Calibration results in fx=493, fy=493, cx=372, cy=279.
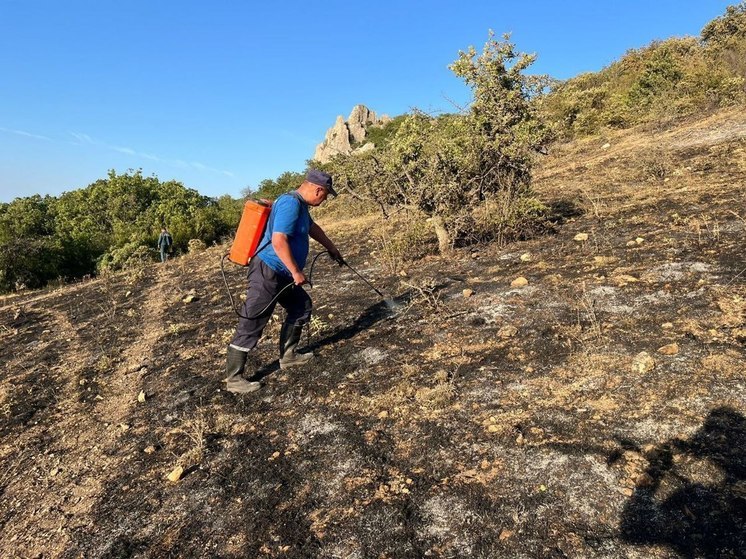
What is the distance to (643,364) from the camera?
3250 mm

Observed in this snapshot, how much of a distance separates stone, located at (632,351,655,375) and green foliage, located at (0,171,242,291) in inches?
504

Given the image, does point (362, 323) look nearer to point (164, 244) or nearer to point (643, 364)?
point (643, 364)

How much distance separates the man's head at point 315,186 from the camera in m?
4.07

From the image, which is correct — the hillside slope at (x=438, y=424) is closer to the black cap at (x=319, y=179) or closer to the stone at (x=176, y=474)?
the stone at (x=176, y=474)

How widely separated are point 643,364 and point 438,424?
1.42 m

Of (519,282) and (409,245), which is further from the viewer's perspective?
(409,245)

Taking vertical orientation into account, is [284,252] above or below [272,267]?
above

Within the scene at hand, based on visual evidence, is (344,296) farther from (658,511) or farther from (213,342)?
(658,511)

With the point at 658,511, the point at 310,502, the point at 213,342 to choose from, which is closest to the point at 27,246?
the point at 213,342

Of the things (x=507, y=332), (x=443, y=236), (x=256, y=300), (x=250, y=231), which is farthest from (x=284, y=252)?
(x=443, y=236)

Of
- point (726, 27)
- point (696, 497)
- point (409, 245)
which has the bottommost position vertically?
point (696, 497)

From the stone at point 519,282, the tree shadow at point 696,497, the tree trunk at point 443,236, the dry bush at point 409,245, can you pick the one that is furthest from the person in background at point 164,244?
the tree shadow at point 696,497

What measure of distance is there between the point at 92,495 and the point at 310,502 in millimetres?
1544

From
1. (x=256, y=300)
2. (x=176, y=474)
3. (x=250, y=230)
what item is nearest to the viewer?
(x=176, y=474)
